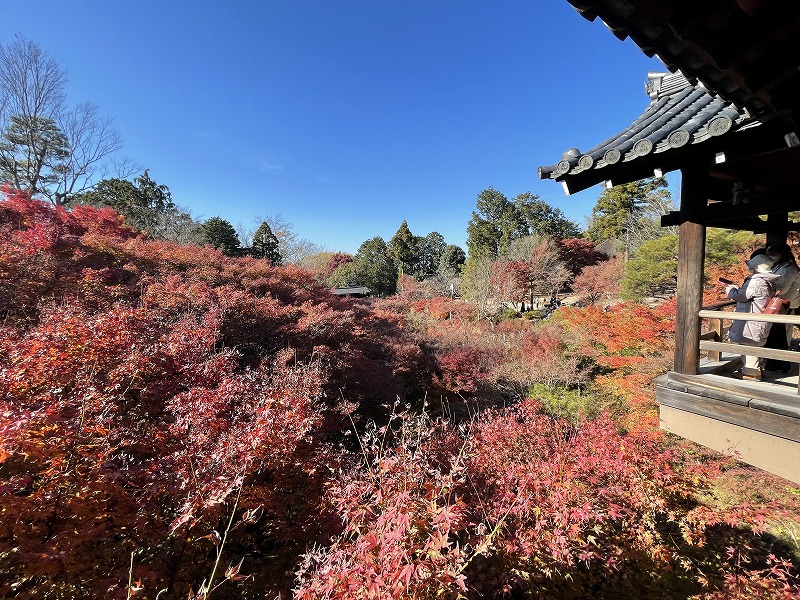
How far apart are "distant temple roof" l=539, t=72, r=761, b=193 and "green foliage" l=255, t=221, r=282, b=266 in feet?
83.8

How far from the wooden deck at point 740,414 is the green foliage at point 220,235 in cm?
2381

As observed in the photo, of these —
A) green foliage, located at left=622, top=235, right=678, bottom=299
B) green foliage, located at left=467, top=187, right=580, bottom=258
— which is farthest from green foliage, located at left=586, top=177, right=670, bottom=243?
green foliage, located at left=622, top=235, right=678, bottom=299

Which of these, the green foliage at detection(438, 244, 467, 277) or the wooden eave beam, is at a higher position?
the green foliage at detection(438, 244, 467, 277)

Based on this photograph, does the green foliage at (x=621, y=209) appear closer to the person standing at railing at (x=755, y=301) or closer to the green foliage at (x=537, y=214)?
the green foliage at (x=537, y=214)

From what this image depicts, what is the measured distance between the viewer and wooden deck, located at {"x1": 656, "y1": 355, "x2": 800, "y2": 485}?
1.83 m

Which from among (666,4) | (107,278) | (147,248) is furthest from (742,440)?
(147,248)

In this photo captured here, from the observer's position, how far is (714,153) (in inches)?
73.9

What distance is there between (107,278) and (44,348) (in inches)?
183

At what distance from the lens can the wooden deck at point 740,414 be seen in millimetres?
1832

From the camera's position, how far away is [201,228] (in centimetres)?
2136

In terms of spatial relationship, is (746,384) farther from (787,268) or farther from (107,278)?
(107,278)

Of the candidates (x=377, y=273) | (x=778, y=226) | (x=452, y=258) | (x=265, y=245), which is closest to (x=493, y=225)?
(x=452, y=258)

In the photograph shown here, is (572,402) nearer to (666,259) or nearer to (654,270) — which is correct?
(654,270)

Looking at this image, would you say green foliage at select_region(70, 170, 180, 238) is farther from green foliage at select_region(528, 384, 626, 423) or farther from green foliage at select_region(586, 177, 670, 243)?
green foliage at select_region(586, 177, 670, 243)
